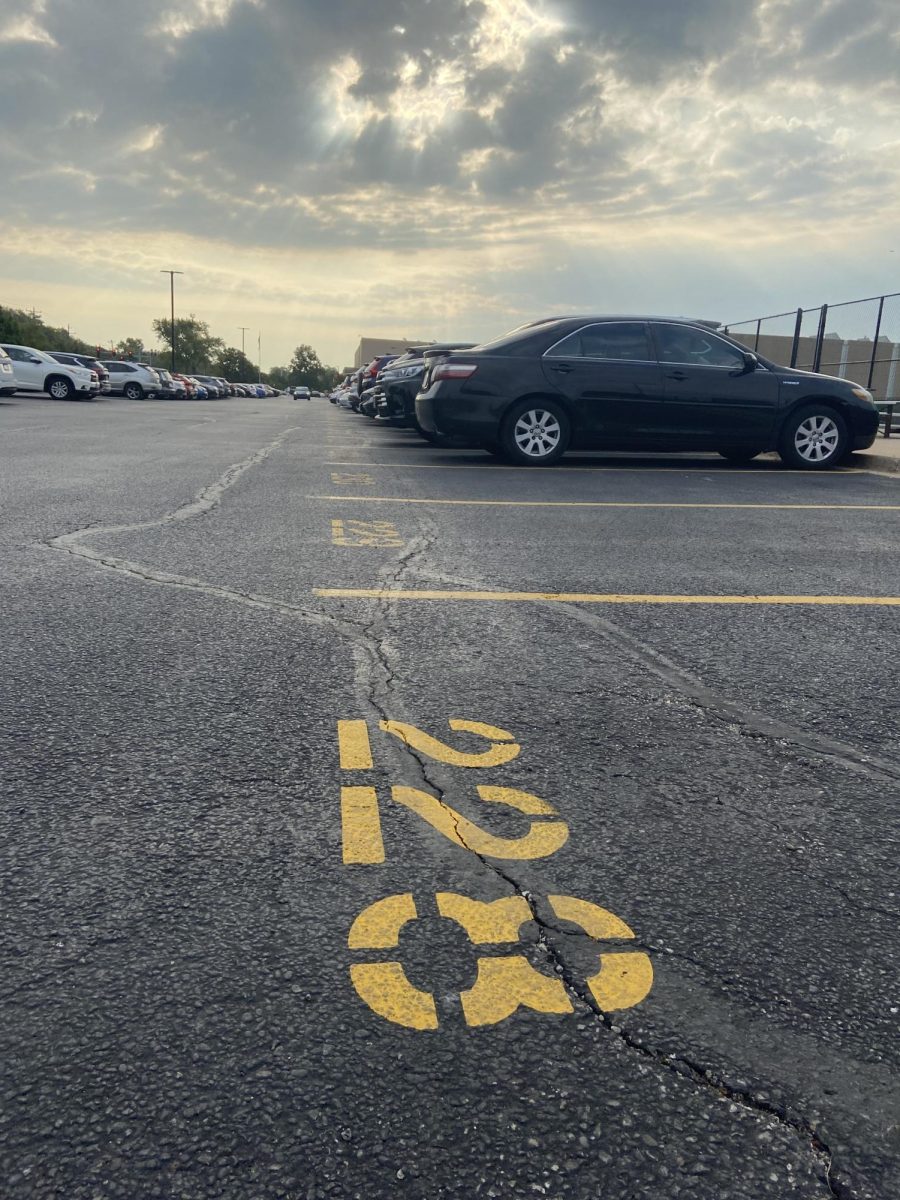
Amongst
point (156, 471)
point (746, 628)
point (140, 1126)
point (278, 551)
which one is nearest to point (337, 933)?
point (140, 1126)

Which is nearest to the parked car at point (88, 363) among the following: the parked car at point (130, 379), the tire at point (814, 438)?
the parked car at point (130, 379)

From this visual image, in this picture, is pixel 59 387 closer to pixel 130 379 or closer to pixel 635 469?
pixel 130 379

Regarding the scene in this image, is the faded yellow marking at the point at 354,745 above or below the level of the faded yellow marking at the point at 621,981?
above

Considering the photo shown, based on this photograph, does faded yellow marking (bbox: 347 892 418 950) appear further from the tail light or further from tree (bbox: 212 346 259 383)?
tree (bbox: 212 346 259 383)

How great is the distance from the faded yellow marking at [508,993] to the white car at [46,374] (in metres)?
32.0

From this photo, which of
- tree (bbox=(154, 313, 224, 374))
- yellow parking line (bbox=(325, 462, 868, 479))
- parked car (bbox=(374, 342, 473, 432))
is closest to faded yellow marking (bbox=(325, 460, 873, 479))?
yellow parking line (bbox=(325, 462, 868, 479))

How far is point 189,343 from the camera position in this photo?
141000 mm

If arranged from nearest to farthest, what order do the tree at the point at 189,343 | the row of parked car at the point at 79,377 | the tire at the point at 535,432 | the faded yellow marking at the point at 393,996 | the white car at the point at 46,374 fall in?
the faded yellow marking at the point at 393,996 → the tire at the point at 535,432 → the row of parked car at the point at 79,377 → the white car at the point at 46,374 → the tree at the point at 189,343

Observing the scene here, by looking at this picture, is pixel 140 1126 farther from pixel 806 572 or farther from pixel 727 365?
pixel 727 365

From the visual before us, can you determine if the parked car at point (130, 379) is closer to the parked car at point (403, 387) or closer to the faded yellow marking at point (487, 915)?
the parked car at point (403, 387)

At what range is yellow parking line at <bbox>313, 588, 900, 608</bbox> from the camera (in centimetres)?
460

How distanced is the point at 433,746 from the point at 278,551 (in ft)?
10.0

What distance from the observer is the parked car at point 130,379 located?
139 ft

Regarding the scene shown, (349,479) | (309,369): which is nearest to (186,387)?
(349,479)
